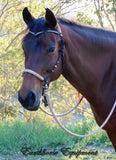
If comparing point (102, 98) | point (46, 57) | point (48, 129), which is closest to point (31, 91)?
point (46, 57)

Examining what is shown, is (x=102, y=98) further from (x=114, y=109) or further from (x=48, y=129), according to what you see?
(x=48, y=129)

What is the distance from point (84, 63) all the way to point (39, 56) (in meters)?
0.58

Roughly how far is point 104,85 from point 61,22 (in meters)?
0.89

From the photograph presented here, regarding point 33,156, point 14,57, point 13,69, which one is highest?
point 33,156

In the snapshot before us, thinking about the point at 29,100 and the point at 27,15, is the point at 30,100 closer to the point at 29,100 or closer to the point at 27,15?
the point at 29,100

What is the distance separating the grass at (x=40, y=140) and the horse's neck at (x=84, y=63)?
2426mm

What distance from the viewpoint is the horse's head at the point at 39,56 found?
2.12 meters

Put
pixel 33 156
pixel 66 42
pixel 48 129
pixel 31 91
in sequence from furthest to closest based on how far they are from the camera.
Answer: pixel 48 129, pixel 33 156, pixel 66 42, pixel 31 91

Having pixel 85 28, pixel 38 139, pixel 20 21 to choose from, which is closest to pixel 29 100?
pixel 85 28

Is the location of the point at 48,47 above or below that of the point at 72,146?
above

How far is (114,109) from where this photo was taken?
255 centimetres

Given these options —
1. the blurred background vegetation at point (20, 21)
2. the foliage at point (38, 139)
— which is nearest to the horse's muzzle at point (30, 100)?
the foliage at point (38, 139)

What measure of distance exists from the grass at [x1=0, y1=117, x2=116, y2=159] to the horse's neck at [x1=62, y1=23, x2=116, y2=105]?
7.96ft

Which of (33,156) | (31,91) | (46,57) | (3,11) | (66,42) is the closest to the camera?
(31,91)
